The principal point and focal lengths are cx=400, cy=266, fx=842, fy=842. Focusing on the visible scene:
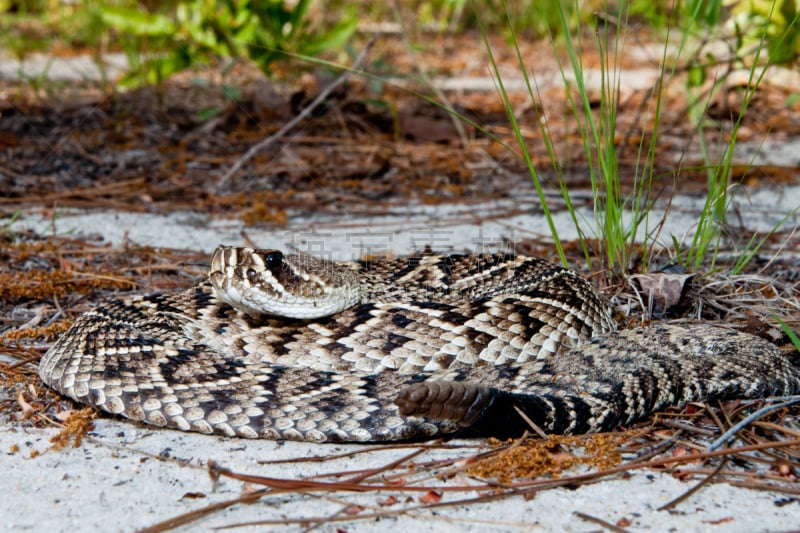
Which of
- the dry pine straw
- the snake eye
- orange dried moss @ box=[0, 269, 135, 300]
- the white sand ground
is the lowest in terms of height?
the white sand ground

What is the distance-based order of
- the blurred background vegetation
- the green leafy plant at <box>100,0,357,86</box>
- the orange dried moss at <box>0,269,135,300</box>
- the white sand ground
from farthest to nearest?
the green leafy plant at <box>100,0,357,86</box> < the blurred background vegetation < the orange dried moss at <box>0,269,135,300</box> < the white sand ground

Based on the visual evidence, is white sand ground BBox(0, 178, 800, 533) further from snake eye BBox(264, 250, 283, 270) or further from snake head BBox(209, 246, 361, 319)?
snake eye BBox(264, 250, 283, 270)

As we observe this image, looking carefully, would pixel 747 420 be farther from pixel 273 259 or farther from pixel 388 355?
pixel 273 259

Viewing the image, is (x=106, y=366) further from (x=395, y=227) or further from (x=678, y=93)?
(x=678, y=93)

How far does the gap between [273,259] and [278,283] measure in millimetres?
109

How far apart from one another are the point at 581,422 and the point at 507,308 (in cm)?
96

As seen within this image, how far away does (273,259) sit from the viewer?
358 centimetres

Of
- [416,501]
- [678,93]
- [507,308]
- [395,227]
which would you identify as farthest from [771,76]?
[416,501]

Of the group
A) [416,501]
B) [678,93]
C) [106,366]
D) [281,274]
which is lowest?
[416,501]

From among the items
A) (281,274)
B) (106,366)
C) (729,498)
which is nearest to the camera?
(729,498)

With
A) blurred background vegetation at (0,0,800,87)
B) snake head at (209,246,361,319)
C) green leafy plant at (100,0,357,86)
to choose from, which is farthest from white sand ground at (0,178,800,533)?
green leafy plant at (100,0,357,86)

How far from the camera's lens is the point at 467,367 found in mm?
3650

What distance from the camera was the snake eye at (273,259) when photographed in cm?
356

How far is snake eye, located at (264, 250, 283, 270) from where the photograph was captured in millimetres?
3561
